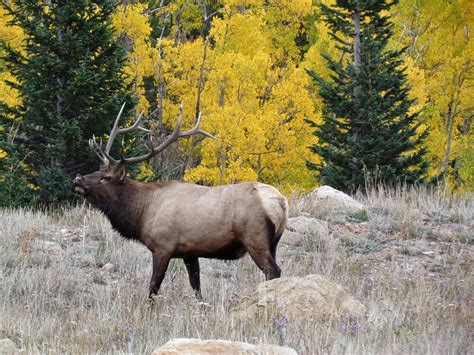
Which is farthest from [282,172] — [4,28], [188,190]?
[188,190]

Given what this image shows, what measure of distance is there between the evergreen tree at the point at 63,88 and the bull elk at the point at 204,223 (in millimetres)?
5584

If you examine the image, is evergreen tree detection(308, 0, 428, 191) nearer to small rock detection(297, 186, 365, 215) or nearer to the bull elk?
small rock detection(297, 186, 365, 215)

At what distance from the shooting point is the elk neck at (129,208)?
779 centimetres

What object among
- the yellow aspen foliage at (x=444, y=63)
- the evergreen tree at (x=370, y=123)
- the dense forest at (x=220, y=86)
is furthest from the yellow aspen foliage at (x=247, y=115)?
the yellow aspen foliage at (x=444, y=63)

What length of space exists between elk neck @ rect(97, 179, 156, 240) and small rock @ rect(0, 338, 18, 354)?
104 inches

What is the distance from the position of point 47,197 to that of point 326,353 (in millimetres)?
9234

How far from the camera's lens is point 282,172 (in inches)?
917

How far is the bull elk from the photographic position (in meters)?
7.03

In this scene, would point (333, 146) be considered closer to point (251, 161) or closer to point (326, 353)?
point (251, 161)

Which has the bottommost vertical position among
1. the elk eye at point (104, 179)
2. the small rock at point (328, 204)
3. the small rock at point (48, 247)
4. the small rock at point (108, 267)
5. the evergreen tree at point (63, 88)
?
the small rock at point (108, 267)

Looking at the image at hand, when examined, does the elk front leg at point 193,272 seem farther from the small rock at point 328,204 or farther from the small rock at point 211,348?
the small rock at point 328,204

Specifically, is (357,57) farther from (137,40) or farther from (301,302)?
(301,302)

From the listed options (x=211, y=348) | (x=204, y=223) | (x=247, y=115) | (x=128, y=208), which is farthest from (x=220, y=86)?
(x=211, y=348)

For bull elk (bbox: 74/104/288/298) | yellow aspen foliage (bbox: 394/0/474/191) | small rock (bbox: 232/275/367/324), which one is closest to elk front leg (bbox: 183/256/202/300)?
bull elk (bbox: 74/104/288/298)
